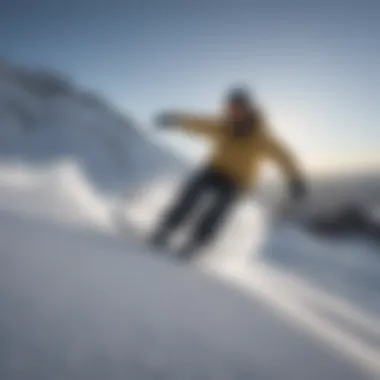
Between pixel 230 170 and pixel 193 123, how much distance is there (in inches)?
27.1

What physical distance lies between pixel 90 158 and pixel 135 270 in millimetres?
9904

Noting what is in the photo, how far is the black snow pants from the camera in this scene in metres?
4.09

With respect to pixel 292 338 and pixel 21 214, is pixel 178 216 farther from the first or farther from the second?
pixel 292 338

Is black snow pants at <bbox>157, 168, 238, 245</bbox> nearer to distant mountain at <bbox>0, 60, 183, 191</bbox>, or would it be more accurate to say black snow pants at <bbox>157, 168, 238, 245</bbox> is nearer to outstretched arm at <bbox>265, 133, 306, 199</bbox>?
outstretched arm at <bbox>265, 133, 306, 199</bbox>

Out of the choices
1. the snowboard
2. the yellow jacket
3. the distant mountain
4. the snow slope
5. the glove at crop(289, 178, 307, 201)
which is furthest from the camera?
the distant mountain

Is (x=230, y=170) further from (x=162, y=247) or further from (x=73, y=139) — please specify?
(x=73, y=139)

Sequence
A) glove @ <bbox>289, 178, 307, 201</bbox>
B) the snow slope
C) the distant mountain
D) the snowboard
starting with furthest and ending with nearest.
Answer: the distant mountain, glove @ <bbox>289, 178, 307, 201</bbox>, the snowboard, the snow slope

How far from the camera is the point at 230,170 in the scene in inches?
166

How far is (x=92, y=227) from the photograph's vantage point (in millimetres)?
3381

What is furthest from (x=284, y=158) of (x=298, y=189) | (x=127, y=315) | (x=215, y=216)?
(x=127, y=315)

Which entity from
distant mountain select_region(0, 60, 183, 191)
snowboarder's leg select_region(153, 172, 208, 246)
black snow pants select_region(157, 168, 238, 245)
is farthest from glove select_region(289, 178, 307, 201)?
distant mountain select_region(0, 60, 183, 191)

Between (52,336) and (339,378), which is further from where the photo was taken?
(339,378)

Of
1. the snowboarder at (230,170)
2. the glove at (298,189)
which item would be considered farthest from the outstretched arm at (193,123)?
the glove at (298,189)

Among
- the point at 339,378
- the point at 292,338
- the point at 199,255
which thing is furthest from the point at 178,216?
the point at 339,378
